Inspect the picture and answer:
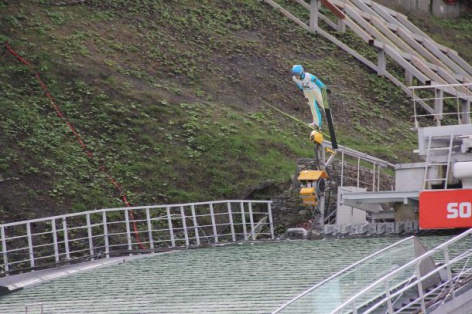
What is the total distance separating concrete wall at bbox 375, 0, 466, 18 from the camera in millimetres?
51875

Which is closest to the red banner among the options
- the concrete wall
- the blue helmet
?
the blue helmet

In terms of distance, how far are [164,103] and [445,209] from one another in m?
13.2

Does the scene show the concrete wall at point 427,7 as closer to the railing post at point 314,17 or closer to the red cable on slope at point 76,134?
the railing post at point 314,17

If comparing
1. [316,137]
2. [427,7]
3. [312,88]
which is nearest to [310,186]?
[316,137]

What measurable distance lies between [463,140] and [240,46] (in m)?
16.3

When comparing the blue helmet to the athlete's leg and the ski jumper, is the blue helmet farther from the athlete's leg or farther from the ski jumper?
the athlete's leg

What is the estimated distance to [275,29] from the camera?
4406cm

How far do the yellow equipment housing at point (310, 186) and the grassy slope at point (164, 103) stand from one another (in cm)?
549

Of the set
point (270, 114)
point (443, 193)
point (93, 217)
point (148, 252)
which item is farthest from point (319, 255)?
point (270, 114)

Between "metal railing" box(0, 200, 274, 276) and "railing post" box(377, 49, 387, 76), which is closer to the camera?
"metal railing" box(0, 200, 274, 276)

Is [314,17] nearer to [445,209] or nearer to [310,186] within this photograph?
[310,186]

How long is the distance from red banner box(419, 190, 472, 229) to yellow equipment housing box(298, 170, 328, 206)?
11.5ft

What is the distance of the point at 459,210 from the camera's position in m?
24.8

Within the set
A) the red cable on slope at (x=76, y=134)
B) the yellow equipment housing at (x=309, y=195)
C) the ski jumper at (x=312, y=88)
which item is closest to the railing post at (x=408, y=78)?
the red cable on slope at (x=76, y=134)
